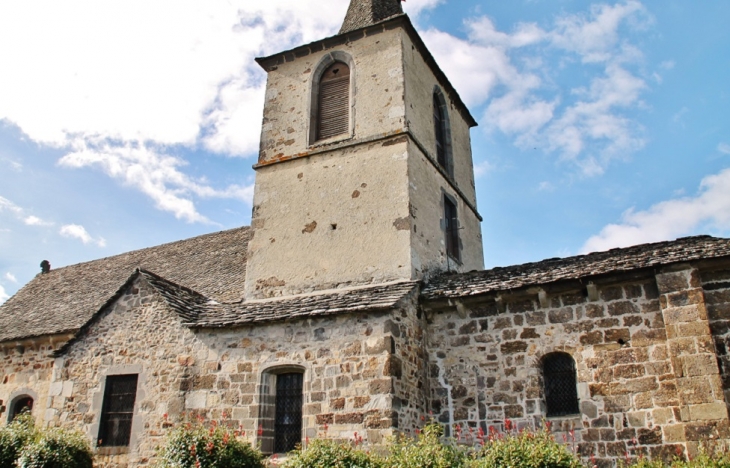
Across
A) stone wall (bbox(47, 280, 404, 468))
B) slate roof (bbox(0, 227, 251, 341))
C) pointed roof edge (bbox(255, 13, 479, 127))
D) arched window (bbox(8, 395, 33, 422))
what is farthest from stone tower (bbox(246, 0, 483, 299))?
arched window (bbox(8, 395, 33, 422))

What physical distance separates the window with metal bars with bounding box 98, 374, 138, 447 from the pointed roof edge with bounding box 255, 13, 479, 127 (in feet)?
29.8

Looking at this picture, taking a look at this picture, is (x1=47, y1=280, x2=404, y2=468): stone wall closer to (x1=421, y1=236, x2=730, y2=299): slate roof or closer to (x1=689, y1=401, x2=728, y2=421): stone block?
(x1=421, y1=236, x2=730, y2=299): slate roof

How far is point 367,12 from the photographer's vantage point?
16078 mm

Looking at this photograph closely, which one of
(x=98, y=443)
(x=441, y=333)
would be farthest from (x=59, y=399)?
(x=441, y=333)

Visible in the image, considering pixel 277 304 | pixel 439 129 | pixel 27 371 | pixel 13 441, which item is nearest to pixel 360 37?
pixel 439 129

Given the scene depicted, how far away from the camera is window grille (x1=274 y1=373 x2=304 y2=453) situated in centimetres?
1094

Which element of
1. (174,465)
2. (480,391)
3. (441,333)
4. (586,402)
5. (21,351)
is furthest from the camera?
(21,351)

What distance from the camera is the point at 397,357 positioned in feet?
34.2

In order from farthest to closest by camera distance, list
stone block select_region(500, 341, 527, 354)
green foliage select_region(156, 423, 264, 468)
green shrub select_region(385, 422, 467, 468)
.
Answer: stone block select_region(500, 341, 527, 354), green foliage select_region(156, 423, 264, 468), green shrub select_region(385, 422, 467, 468)

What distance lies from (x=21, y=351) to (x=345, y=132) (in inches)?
448

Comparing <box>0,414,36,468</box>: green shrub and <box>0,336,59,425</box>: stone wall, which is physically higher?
<box>0,336,59,425</box>: stone wall

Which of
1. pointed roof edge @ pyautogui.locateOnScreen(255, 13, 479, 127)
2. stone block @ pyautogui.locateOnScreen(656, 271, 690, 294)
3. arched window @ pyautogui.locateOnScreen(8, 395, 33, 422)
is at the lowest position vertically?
arched window @ pyautogui.locateOnScreen(8, 395, 33, 422)

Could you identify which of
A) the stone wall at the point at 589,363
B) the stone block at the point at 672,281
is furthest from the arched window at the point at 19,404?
the stone block at the point at 672,281

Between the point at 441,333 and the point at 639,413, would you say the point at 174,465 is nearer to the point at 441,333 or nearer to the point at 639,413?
the point at 441,333
